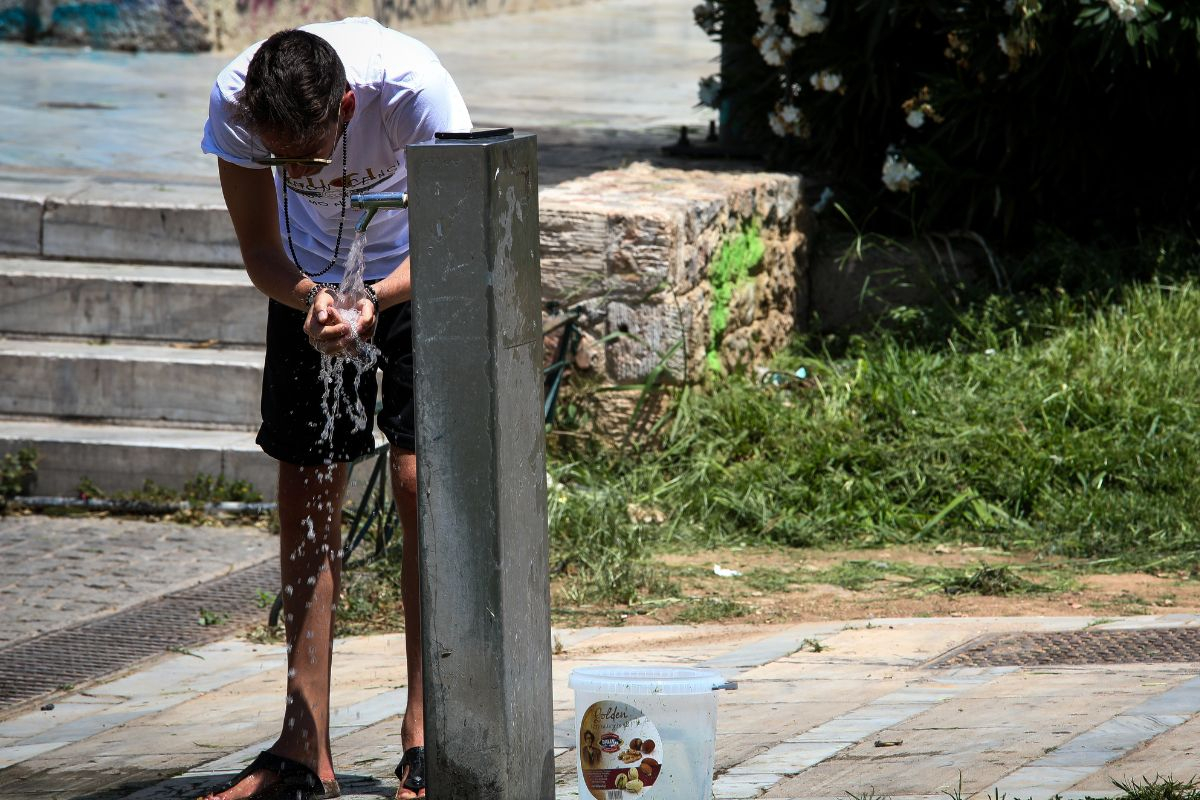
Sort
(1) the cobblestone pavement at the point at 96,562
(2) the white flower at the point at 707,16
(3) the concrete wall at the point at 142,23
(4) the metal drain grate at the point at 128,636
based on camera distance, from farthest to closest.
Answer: (3) the concrete wall at the point at 142,23 < (2) the white flower at the point at 707,16 < (1) the cobblestone pavement at the point at 96,562 < (4) the metal drain grate at the point at 128,636

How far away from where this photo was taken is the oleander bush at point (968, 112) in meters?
6.50

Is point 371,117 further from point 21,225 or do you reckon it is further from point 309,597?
point 21,225

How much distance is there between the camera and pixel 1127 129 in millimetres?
6902

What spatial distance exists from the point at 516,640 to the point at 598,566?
7.51 ft

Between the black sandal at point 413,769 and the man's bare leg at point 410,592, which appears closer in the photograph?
the black sandal at point 413,769

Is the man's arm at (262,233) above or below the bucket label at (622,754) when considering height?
above

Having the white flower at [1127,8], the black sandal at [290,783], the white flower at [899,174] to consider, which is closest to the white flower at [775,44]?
the white flower at [899,174]

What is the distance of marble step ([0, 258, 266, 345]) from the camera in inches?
242

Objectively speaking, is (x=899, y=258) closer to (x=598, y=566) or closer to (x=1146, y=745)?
(x=598, y=566)

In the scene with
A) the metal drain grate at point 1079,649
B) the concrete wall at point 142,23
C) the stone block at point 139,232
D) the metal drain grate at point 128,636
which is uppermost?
the concrete wall at point 142,23

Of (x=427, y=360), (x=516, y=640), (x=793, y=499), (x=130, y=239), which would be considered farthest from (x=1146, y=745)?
(x=130, y=239)

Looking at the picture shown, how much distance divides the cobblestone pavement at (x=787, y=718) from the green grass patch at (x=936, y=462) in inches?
27.9

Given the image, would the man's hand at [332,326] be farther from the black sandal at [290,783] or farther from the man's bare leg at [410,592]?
the black sandal at [290,783]

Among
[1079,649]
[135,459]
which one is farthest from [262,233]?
[135,459]
